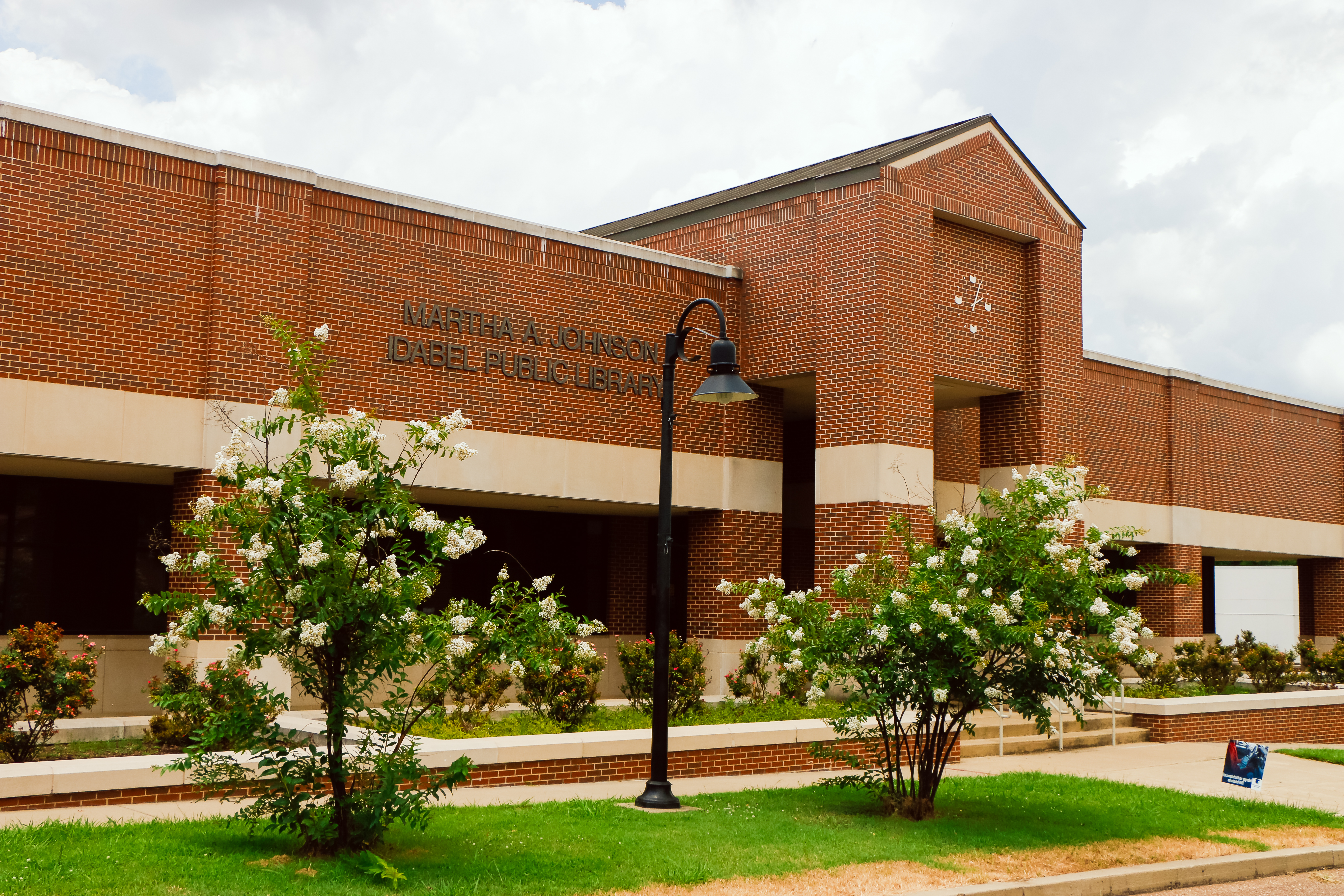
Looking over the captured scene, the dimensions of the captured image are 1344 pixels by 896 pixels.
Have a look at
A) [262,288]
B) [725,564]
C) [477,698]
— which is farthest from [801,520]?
[262,288]

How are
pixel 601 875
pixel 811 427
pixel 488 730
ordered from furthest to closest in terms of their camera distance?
pixel 811 427
pixel 488 730
pixel 601 875

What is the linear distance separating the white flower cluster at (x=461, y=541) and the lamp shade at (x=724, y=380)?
3.28 meters

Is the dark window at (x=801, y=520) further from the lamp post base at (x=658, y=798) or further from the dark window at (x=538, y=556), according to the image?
the lamp post base at (x=658, y=798)

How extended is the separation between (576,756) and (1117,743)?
989 cm

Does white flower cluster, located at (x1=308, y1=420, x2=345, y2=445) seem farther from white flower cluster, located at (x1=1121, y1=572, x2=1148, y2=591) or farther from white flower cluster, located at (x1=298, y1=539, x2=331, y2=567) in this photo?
white flower cluster, located at (x1=1121, y1=572, x2=1148, y2=591)

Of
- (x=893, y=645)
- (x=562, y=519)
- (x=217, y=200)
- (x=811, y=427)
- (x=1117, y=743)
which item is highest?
(x=217, y=200)

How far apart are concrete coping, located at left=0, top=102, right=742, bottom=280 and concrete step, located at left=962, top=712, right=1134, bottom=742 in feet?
28.9

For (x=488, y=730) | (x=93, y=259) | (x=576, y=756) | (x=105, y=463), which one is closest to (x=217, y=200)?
(x=93, y=259)

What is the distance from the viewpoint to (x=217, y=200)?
54.3ft

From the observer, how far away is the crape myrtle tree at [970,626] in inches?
426

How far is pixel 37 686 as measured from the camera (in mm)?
12562

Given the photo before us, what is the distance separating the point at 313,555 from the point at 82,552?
1213 cm

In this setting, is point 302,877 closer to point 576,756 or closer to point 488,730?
point 576,756

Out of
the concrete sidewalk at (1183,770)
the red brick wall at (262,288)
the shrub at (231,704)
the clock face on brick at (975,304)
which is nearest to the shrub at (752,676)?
the concrete sidewalk at (1183,770)
